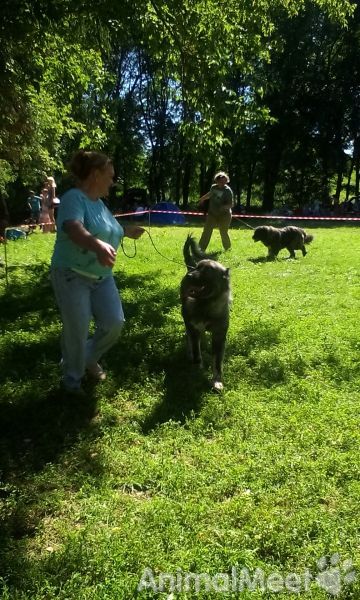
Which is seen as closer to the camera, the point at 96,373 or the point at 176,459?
the point at 176,459

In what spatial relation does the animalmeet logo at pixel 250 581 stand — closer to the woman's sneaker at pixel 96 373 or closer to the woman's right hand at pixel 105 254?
the woman's right hand at pixel 105 254

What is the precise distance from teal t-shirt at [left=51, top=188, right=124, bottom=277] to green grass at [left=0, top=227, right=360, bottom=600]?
1.20m

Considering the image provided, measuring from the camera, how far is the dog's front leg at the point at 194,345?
5.19 m

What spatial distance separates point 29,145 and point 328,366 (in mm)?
6597

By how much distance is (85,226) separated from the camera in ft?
13.0

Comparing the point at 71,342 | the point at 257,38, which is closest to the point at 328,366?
the point at 71,342

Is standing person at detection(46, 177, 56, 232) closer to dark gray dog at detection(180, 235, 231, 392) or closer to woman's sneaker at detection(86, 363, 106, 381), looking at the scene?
dark gray dog at detection(180, 235, 231, 392)

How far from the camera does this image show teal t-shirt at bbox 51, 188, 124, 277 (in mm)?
3836

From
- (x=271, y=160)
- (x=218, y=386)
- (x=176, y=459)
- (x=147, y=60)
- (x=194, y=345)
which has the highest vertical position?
(x=147, y=60)

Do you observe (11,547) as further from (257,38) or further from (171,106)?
(171,106)

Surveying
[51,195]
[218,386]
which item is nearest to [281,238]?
[218,386]

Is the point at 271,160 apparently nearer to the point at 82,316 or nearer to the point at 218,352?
the point at 218,352

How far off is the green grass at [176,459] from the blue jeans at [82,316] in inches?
13.8

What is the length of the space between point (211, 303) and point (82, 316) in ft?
4.61
